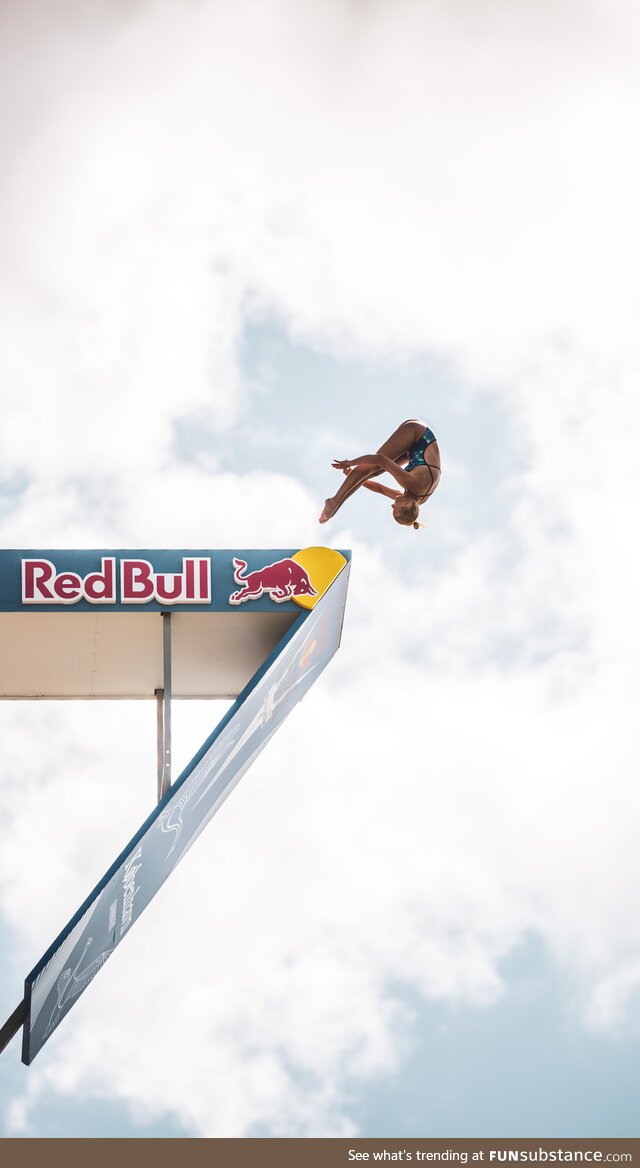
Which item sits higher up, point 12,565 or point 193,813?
point 12,565

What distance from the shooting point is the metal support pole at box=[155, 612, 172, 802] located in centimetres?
1447

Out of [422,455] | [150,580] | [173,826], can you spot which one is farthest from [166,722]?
[422,455]

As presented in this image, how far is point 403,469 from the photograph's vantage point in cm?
1543

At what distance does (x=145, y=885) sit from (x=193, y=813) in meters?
0.93

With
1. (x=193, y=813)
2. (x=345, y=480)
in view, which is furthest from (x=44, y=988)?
(x=345, y=480)

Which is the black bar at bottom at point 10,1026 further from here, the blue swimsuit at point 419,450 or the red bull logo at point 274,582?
the blue swimsuit at point 419,450

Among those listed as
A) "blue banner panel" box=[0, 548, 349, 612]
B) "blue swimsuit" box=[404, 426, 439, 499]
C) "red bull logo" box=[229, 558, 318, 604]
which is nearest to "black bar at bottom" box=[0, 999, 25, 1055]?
"blue banner panel" box=[0, 548, 349, 612]

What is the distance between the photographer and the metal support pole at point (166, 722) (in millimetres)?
14467

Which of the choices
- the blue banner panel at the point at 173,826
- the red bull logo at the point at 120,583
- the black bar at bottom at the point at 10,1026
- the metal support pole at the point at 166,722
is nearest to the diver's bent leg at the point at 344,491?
the blue banner panel at the point at 173,826

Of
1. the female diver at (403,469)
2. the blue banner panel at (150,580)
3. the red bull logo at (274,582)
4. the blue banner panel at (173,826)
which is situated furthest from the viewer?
the female diver at (403,469)

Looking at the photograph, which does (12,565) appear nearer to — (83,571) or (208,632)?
(83,571)

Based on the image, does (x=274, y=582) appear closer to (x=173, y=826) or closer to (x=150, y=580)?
(x=150, y=580)

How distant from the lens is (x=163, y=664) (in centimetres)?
1547

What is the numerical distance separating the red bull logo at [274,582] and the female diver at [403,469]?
0.98m
